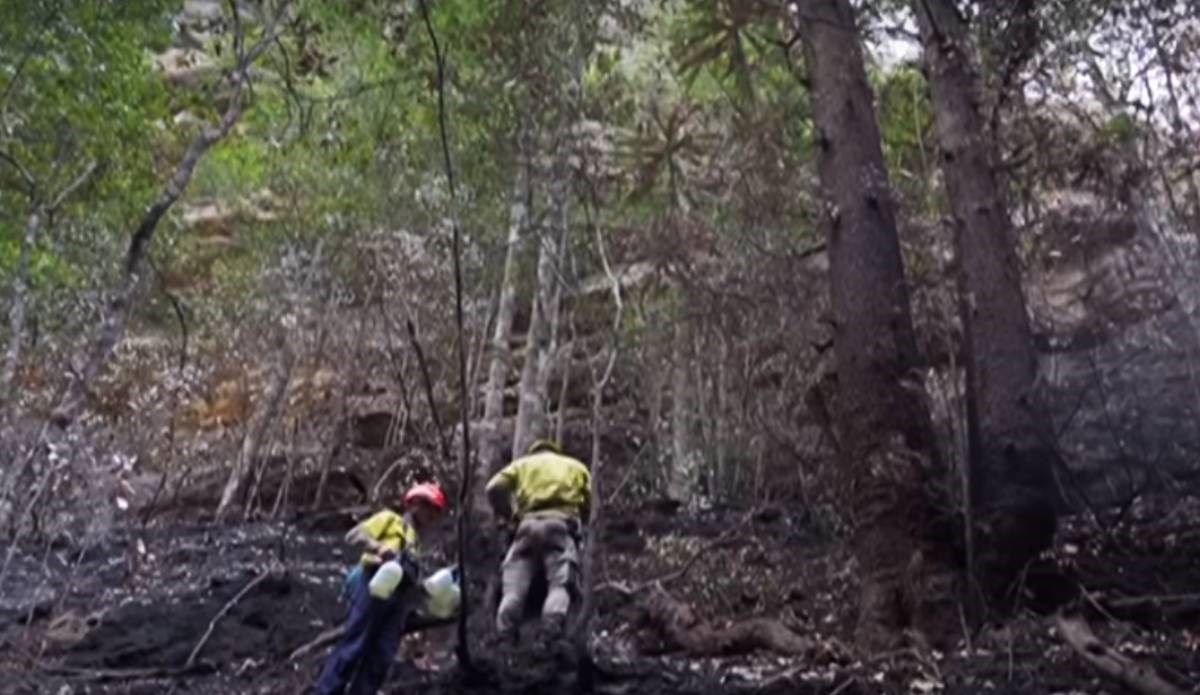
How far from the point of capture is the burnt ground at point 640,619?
6043 mm

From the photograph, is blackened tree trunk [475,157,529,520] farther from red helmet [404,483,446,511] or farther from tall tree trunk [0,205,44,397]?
Result: tall tree trunk [0,205,44,397]

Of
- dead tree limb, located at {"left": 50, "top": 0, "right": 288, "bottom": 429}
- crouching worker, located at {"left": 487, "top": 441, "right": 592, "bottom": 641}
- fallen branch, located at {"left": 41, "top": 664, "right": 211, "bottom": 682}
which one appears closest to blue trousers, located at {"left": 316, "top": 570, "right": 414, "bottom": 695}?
crouching worker, located at {"left": 487, "top": 441, "right": 592, "bottom": 641}

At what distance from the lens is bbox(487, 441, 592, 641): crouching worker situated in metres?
8.27

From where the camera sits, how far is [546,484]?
343 inches

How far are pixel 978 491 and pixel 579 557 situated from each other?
117 inches

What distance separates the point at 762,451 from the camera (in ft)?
49.2

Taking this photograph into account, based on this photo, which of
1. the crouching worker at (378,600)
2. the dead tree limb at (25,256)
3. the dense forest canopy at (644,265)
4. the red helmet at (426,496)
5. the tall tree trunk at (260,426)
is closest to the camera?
the crouching worker at (378,600)

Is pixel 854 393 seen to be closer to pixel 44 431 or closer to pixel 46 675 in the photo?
pixel 44 431

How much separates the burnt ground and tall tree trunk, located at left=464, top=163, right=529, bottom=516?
4.33 feet

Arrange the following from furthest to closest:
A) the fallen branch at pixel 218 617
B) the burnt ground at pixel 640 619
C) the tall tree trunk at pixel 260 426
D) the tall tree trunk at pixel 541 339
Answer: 1. the tall tree trunk at pixel 260 426
2. the tall tree trunk at pixel 541 339
3. the fallen branch at pixel 218 617
4. the burnt ground at pixel 640 619

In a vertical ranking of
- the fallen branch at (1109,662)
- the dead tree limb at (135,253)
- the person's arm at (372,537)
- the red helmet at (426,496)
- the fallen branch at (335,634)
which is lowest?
the fallen branch at (1109,662)

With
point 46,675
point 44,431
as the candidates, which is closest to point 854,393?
point 44,431

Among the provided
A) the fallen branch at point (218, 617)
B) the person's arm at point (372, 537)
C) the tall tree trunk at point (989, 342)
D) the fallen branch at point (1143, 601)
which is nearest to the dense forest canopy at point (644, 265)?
the tall tree trunk at point (989, 342)

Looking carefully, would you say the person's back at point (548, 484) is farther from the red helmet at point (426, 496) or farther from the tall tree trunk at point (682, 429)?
the tall tree trunk at point (682, 429)
